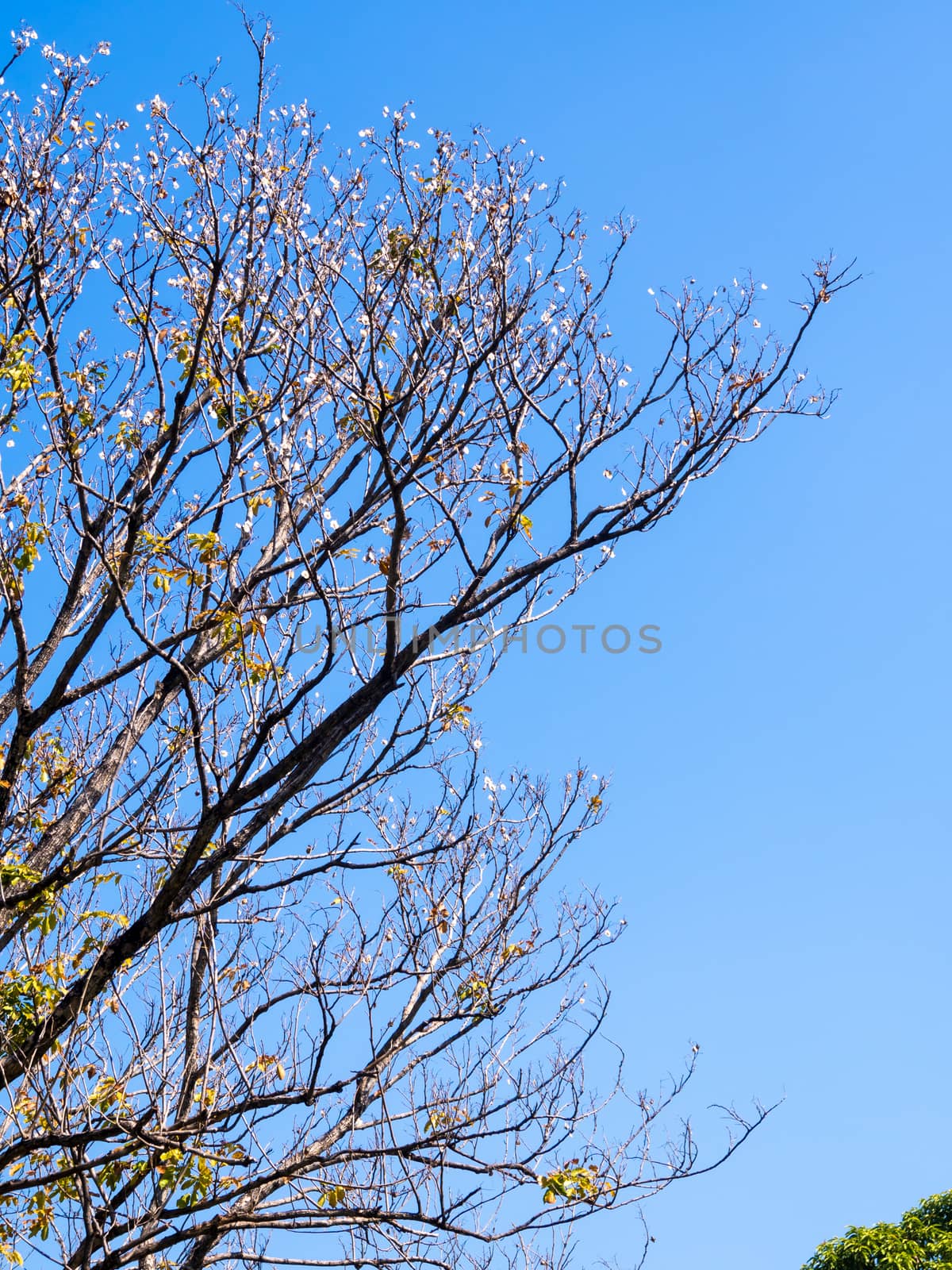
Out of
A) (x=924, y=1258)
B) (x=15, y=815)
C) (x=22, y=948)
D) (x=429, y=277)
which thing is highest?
(x=429, y=277)

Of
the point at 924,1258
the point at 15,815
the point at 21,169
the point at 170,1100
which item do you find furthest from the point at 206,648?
the point at 924,1258

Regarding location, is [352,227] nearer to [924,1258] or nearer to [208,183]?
[208,183]

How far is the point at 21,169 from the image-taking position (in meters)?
5.75

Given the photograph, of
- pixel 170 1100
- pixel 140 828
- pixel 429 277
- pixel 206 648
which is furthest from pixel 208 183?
pixel 170 1100

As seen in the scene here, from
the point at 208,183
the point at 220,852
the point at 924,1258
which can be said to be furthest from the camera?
the point at 924,1258

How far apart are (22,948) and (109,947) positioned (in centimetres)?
86

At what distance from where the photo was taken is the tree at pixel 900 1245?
10539 mm

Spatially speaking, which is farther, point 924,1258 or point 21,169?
point 924,1258

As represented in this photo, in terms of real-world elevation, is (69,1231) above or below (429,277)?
below

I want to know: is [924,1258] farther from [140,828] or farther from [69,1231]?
[140,828]

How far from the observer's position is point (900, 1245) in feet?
35.2

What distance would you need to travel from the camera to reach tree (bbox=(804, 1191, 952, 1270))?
34.6 ft

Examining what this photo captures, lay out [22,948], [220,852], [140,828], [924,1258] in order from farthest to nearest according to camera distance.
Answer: [924,1258]
[22,948]
[140,828]
[220,852]

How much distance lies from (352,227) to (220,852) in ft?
11.9
